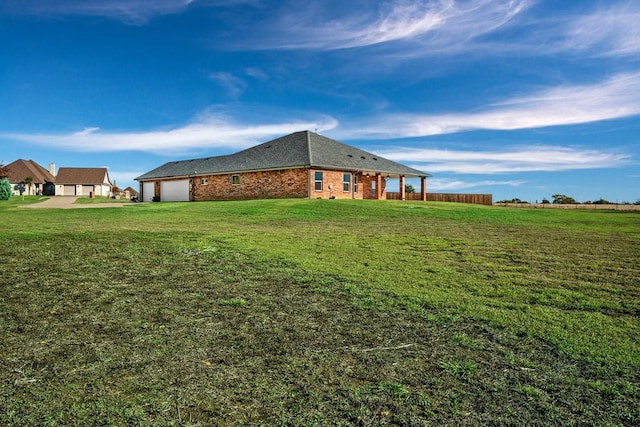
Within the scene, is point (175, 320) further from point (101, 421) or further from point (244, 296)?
point (101, 421)

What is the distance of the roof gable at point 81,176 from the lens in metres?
70.1

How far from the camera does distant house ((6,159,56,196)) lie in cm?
6259

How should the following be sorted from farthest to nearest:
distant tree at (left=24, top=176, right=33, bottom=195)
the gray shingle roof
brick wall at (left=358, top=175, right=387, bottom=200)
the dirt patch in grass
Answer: distant tree at (left=24, top=176, right=33, bottom=195), brick wall at (left=358, top=175, right=387, bottom=200), the gray shingle roof, the dirt patch in grass

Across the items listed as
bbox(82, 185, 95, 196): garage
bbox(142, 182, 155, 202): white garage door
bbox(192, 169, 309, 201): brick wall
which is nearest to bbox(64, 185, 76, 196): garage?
bbox(82, 185, 95, 196): garage

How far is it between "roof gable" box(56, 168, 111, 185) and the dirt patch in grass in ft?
238

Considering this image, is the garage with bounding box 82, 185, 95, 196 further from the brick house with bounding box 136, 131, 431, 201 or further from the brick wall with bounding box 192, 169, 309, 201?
the brick wall with bounding box 192, 169, 309, 201

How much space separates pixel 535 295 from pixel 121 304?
5.75m

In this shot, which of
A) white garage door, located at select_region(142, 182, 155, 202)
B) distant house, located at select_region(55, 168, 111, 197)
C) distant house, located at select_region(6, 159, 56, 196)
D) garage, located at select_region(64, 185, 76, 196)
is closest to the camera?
white garage door, located at select_region(142, 182, 155, 202)

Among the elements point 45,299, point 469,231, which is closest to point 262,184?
point 469,231

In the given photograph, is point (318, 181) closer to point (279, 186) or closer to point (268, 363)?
point (279, 186)

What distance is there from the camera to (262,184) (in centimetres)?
3484


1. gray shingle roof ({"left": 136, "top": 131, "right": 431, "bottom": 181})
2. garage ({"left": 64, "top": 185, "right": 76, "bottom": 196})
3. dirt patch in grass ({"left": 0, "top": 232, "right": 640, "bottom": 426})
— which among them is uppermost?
gray shingle roof ({"left": 136, "top": 131, "right": 431, "bottom": 181})

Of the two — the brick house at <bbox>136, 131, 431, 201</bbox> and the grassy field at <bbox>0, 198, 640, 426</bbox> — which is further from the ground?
the brick house at <bbox>136, 131, 431, 201</bbox>

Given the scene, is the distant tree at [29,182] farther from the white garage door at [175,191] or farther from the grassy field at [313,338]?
the grassy field at [313,338]
